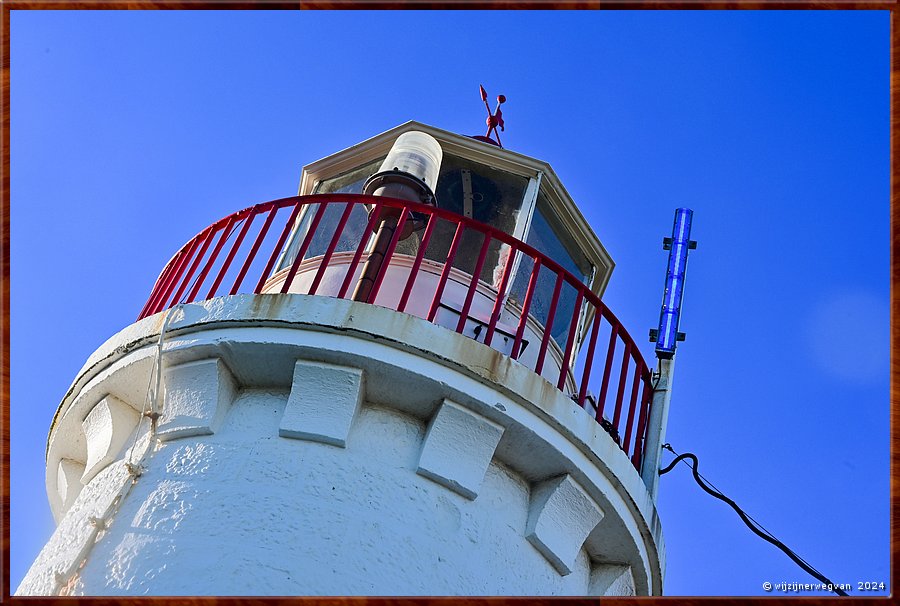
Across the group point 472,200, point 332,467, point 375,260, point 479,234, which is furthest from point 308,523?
point 472,200

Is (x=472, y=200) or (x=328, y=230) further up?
(x=472, y=200)

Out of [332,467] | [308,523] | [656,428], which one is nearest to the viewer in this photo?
[308,523]

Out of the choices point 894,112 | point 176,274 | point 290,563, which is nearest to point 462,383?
point 290,563

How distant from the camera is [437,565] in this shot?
207 inches

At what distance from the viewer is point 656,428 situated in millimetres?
6605

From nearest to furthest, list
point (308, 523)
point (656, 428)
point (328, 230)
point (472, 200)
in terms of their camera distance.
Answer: point (308, 523), point (656, 428), point (328, 230), point (472, 200)

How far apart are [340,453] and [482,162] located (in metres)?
2.77

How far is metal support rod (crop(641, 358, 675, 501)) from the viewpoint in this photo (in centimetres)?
648

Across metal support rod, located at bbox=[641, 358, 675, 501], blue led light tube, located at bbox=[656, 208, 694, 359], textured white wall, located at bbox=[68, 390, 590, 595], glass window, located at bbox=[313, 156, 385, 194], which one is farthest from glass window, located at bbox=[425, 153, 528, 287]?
textured white wall, located at bbox=[68, 390, 590, 595]

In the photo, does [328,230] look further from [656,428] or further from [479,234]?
[656,428]

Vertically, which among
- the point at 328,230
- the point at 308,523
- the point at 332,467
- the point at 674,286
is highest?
the point at 674,286

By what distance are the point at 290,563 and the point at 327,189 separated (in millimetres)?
3555

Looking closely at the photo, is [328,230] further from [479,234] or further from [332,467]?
[332,467]

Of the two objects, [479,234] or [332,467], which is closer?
[332,467]
